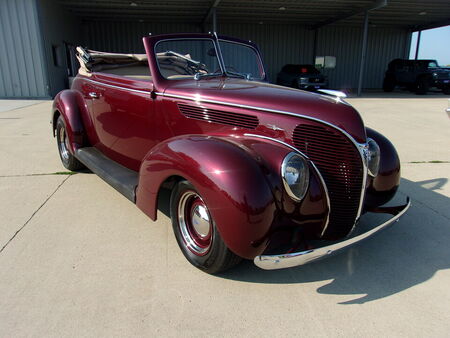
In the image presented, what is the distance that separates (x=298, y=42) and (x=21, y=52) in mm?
15373

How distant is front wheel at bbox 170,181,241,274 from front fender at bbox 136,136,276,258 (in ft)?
0.43

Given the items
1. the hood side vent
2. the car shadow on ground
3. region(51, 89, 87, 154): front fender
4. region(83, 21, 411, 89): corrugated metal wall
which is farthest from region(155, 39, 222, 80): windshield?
region(83, 21, 411, 89): corrugated metal wall

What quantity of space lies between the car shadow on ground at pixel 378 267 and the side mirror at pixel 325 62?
20716mm

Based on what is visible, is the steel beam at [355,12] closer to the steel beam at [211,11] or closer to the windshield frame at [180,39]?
the steel beam at [211,11]

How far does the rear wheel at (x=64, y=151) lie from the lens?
173 inches

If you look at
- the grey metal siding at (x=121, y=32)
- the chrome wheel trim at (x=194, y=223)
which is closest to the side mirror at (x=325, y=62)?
the grey metal siding at (x=121, y=32)

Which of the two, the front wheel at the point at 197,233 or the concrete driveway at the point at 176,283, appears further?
the front wheel at the point at 197,233

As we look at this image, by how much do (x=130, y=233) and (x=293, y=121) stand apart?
1630 millimetres

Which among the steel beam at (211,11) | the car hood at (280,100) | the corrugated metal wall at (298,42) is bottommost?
the car hood at (280,100)

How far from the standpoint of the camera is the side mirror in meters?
22.0

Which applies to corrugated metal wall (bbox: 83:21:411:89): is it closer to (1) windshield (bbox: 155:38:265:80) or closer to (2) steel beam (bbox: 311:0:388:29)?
(2) steel beam (bbox: 311:0:388:29)

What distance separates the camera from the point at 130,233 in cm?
285

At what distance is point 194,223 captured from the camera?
7.88 ft

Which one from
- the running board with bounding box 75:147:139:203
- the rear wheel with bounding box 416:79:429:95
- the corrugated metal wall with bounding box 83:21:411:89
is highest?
the corrugated metal wall with bounding box 83:21:411:89
